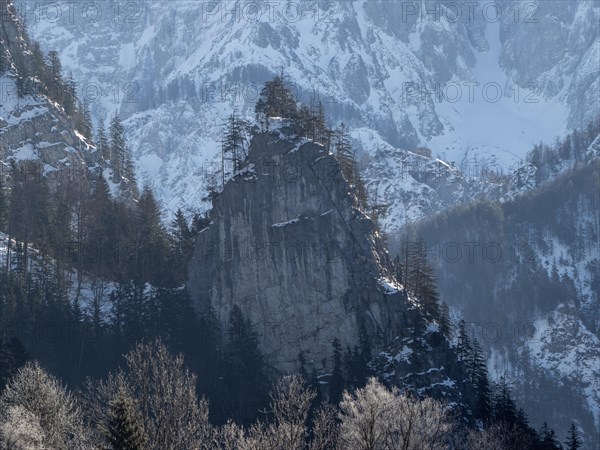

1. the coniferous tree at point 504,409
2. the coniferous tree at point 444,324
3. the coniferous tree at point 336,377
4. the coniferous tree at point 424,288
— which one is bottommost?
the coniferous tree at point 504,409

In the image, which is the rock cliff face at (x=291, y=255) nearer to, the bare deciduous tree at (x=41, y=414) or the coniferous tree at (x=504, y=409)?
the coniferous tree at (x=504, y=409)

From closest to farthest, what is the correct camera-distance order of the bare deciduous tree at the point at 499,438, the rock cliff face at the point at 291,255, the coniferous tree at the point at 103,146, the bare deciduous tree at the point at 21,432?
the bare deciduous tree at the point at 21,432 < the bare deciduous tree at the point at 499,438 < the rock cliff face at the point at 291,255 < the coniferous tree at the point at 103,146

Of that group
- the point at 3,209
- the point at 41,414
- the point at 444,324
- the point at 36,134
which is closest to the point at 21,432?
the point at 41,414

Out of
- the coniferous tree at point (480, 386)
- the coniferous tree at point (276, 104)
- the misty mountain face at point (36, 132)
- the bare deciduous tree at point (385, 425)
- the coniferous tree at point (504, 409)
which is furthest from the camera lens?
the misty mountain face at point (36, 132)

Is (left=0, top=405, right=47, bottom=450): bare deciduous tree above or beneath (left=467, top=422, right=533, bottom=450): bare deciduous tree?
above

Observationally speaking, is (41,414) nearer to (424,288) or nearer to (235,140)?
(424,288)

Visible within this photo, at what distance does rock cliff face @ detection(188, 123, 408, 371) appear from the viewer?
107 meters

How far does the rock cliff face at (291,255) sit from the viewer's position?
10688 cm

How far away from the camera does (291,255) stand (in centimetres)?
10969

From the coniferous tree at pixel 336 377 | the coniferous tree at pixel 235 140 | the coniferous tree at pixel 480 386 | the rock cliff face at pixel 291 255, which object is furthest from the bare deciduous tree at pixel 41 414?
the coniferous tree at pixel 235 140

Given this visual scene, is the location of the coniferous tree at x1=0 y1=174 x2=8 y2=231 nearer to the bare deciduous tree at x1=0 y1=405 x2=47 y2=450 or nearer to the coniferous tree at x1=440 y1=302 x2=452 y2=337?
the coniferous tree at x1=440 y1=302 x2=452 y2=337

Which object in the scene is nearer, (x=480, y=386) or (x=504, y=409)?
(x=504, y=409)

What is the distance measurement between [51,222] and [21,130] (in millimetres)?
19400

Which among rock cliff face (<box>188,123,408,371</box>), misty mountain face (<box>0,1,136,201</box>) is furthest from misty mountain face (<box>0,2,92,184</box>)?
rock cliff face (<box>188,123,408,371</box>)
